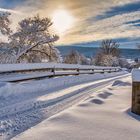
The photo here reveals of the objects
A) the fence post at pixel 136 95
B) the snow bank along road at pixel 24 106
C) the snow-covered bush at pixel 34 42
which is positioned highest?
the snow-covered bush at pixel 34 42

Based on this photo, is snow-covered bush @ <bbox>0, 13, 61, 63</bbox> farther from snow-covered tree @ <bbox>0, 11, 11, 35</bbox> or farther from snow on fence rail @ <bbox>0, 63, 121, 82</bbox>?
snow on fence rail @ <bbox>0, 63, 121, 82</bbox>

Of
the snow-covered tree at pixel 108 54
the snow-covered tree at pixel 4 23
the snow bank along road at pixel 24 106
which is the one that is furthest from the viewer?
the snow-covered tree at pixel 108 54

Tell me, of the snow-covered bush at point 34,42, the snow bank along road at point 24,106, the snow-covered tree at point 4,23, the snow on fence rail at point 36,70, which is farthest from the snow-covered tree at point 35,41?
the snow bank along road at point 24,106

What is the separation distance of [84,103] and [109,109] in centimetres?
100

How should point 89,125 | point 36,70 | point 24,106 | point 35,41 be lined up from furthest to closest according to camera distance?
point 35,41 → point 36,70 → point 24,106 → point 89,125

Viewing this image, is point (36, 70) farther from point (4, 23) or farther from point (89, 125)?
point (4, 23)

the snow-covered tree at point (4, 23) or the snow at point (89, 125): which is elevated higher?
the snow-covered tree at point (4, 23)

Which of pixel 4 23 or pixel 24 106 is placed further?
pixel 4 23

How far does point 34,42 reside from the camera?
37.3 meters

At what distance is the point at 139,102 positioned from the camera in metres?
7.95

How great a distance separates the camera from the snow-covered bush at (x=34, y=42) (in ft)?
121

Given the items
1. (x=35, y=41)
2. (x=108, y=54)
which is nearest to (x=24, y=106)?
(x=35, y=41)

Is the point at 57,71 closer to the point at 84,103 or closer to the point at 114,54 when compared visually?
the point at 84,103

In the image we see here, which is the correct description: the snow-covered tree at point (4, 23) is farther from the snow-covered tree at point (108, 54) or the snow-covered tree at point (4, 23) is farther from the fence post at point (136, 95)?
the snow-covered tree at point (108, 54)
